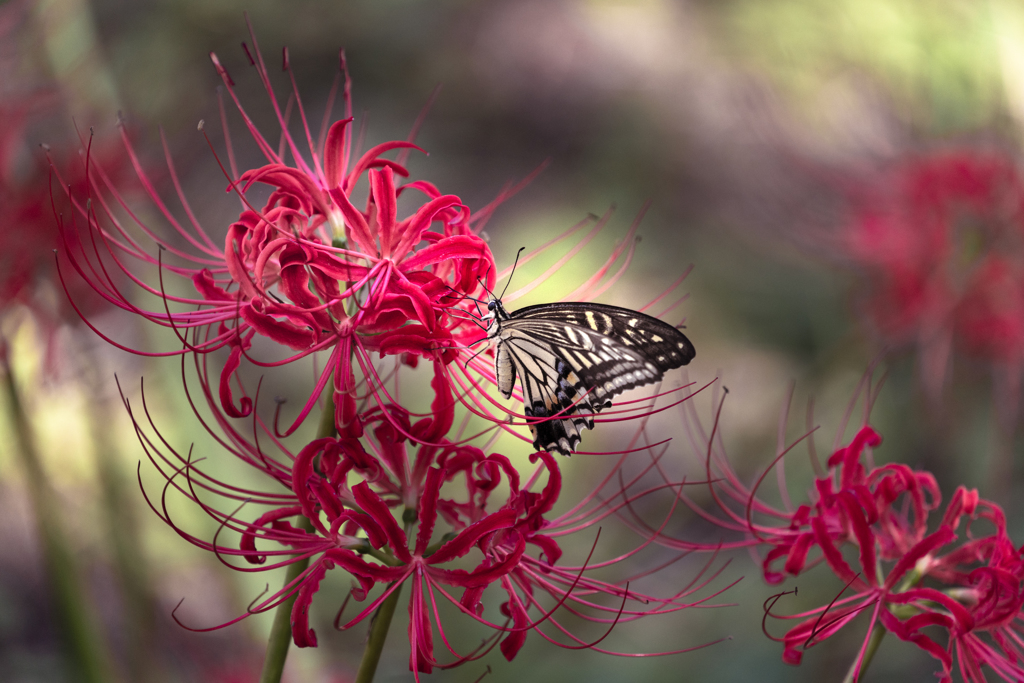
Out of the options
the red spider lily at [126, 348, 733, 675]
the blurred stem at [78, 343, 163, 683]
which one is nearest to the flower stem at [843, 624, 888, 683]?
the red spider lily at [126, 348, 733, 675]

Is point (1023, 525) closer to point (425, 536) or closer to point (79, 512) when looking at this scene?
point (425, 536)

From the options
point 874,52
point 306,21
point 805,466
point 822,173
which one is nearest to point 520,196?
point 306,21

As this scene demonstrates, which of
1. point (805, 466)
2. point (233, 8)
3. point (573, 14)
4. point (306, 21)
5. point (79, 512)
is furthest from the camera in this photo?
point (573, 14)

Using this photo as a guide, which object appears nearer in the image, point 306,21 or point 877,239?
point 877,239

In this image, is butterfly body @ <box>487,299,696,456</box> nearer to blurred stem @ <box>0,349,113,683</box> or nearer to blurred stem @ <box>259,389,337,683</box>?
blurred stem @ <box>259,389,337,683</box>

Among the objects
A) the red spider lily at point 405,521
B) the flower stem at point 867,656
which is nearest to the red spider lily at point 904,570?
the flower stem at point 867,656

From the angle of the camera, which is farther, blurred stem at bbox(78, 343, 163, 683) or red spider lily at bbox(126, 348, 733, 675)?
blurred stem at bbox(78, 343, 163, 683)
